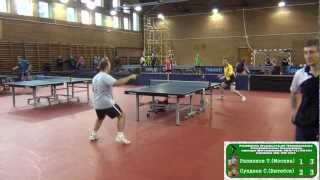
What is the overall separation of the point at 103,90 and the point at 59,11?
16.2 metres

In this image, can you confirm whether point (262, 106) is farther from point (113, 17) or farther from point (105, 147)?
point (113, 17)

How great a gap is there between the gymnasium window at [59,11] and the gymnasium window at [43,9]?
1.77 feet

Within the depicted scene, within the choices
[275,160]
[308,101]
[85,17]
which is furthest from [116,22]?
[275,160]

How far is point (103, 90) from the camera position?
514 centimetres

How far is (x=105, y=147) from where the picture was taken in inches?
201

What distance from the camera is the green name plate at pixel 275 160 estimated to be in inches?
37.7

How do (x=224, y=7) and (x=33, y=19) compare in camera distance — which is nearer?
(x=33, y=19)

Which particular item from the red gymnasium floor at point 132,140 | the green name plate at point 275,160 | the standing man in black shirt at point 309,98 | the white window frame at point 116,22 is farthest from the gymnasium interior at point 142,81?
the standing man in black shirt at point 309,98

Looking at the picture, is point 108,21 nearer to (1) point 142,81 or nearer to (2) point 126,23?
(2) point 126,23

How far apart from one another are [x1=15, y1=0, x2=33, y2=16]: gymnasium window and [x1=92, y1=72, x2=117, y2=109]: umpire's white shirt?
14.4 metres

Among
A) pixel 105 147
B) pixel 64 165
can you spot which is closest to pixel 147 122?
pixel 105 147

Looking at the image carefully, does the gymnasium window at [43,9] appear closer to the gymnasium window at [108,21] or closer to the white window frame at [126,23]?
the gymnasium window at [108,21]

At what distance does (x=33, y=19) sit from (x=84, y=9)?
444cm

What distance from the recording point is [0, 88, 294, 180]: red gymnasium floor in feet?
13.1
